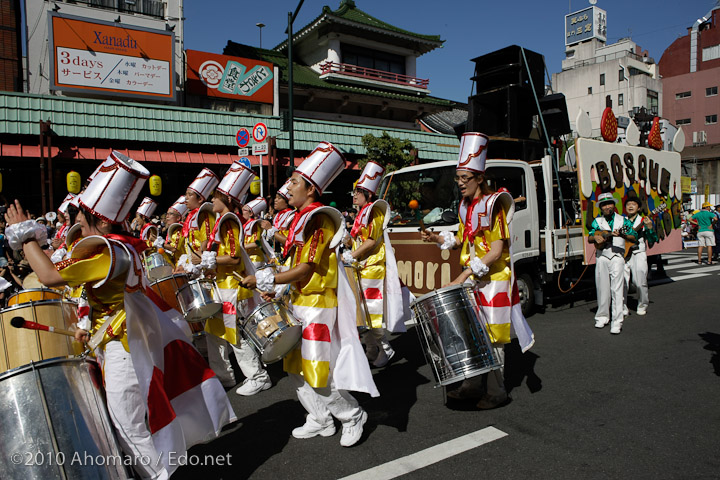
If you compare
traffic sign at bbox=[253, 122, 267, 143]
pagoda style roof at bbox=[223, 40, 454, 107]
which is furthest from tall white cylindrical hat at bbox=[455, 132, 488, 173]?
pagoda style roof at bbox=[223, 40, 454, 107]

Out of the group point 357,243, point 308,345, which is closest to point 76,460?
point 308,345

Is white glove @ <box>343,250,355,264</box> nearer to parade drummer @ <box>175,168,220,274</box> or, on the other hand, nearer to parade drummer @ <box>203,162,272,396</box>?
parade drummer @ <box>203,162,272,396</box>

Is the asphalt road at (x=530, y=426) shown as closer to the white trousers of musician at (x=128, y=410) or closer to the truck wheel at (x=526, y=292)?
the white trousers of musician at (x=128, y=410)

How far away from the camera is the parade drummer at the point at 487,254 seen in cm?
434

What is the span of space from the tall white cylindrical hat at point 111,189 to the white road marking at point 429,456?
7.11ft

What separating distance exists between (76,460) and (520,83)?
9.83m

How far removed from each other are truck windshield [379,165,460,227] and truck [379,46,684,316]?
15mm

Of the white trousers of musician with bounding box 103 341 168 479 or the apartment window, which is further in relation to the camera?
the apartment window

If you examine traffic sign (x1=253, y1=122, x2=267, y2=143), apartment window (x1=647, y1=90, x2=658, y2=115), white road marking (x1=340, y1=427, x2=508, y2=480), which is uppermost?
apartment window (x1=647, y1=90, x2=658, y2=115)

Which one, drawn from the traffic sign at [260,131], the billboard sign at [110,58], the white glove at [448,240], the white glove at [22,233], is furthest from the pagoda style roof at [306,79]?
the white glove at [22,233]

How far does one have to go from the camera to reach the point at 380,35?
1138 inches

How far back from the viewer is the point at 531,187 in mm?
7781

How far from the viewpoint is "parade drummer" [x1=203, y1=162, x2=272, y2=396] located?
489 cm

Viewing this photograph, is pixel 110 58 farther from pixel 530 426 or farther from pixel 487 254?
pixel 530 426
